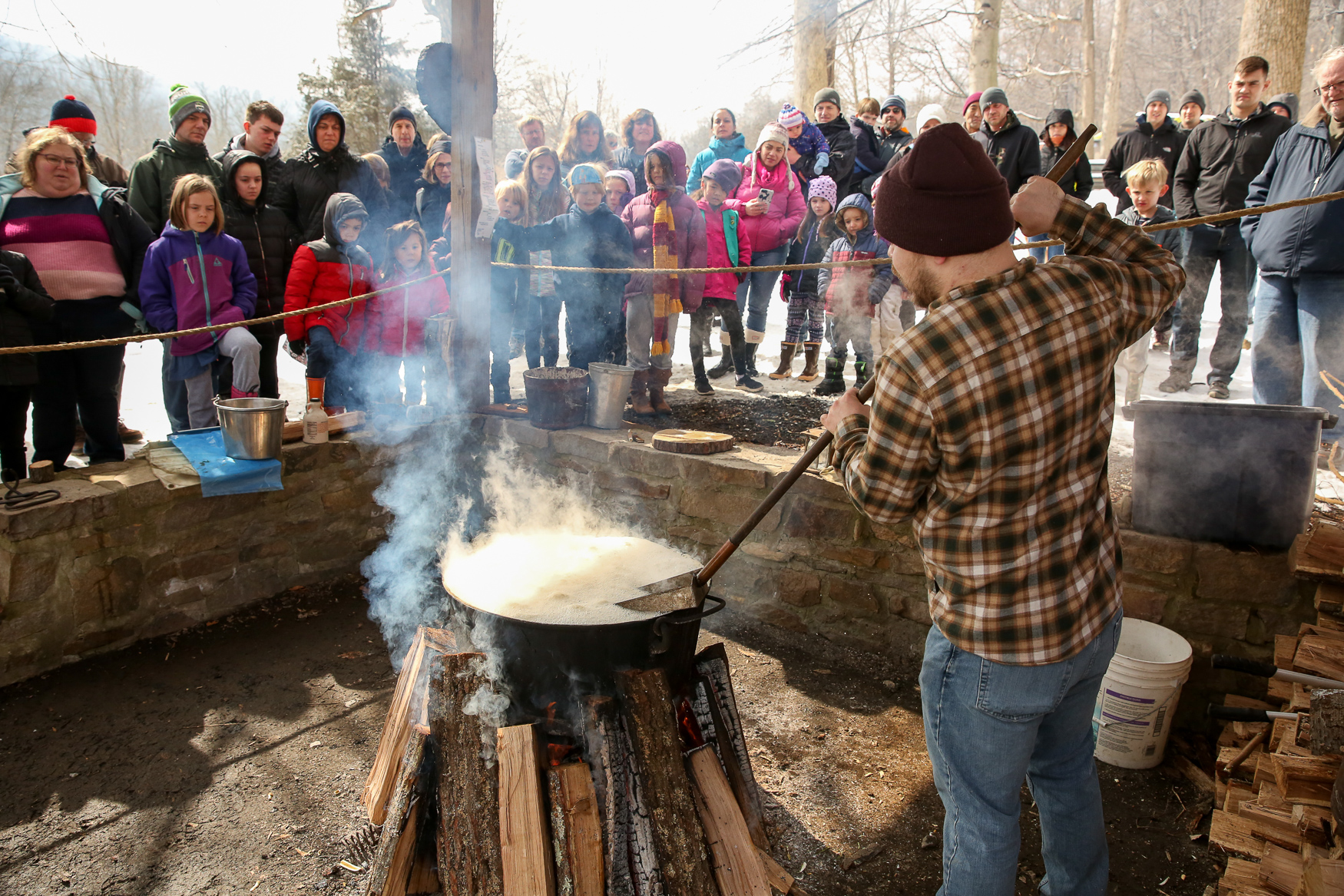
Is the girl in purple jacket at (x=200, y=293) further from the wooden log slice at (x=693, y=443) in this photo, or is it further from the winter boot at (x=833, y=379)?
the winter boot at (x=833, y=379)

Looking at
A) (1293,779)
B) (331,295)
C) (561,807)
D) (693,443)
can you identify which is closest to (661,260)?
(693,443)

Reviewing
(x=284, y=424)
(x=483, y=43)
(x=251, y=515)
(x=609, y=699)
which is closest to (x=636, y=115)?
(x=483, y=43)

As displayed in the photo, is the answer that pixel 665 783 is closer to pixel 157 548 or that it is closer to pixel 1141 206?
pixel 157 548

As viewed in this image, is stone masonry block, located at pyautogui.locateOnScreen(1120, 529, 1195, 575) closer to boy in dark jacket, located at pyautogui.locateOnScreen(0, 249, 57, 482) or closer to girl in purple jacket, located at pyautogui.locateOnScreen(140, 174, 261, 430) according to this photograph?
girl in purple jacket, located at pyautogui.locateOnScreen(140, 174, 261, 430)

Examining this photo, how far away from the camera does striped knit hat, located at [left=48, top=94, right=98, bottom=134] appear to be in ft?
16.4

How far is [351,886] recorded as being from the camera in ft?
8.32

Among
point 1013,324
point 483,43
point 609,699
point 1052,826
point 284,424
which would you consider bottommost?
point 1052,826

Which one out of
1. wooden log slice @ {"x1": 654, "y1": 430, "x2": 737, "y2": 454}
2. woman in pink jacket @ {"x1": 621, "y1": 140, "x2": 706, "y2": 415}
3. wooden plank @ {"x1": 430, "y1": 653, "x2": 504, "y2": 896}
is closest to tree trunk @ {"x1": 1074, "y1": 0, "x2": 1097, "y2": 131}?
woman in pink jacket @ {"x1": 621, "y1": 140, "x2": 706, "y2": 415}

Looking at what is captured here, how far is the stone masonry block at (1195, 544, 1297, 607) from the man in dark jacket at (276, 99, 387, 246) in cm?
511

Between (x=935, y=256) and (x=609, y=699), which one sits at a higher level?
(x=935, y=256)

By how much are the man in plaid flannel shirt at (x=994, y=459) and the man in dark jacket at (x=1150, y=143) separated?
6841 mm

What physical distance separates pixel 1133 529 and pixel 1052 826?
1.68 m

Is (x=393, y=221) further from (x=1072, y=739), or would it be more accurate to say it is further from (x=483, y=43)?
(x=1072, y=739)

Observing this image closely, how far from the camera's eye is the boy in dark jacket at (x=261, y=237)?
16.8 ft
